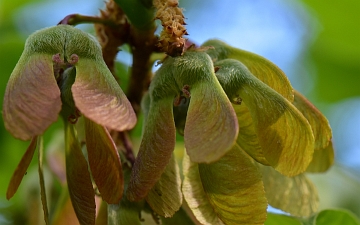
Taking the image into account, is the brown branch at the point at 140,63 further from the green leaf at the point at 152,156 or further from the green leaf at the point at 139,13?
the green leaf at the point at 152,156

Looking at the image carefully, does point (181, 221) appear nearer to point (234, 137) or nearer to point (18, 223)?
point (234, 137)

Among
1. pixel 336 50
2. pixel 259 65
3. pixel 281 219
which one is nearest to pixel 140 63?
pixel 259 65

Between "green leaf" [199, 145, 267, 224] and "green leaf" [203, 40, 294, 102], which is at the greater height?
"green leaf" [203, 40, 294, 102]

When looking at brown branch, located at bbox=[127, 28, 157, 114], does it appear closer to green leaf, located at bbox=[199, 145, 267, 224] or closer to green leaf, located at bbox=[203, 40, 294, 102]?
green leaf, located at bbox=[203, 40, 294, 102]

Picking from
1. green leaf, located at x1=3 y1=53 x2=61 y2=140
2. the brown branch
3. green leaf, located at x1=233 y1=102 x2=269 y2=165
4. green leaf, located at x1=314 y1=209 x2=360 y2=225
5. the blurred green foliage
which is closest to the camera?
green leaf, located at x1=3 y1=53 x2=61 y2=140

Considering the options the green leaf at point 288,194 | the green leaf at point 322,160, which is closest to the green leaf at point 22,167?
the green leaf at point 288,194

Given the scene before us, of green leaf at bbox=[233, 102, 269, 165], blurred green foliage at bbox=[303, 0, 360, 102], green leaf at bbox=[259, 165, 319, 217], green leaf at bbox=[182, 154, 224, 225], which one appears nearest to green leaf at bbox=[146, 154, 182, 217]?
green leaf at bbox=[182, 154, 224, 225]

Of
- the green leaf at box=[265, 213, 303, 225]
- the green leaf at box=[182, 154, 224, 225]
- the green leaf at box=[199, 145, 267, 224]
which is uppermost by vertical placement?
the green leaf at box=[199, 145, 267, 224]

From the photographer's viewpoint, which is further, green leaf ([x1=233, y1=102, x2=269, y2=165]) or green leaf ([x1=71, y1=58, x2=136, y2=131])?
green leaf ([x1=233, y1=102, x2=269, y2=165])
